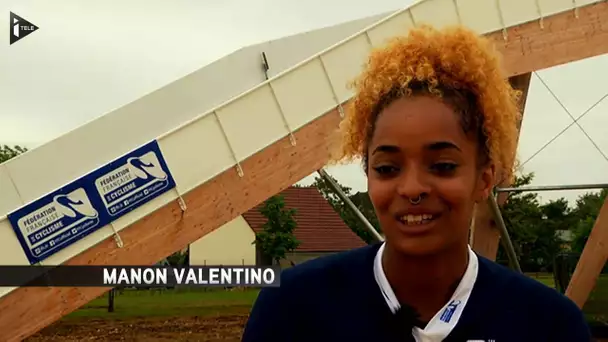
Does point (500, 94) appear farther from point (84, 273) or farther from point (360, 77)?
point (84, 273)

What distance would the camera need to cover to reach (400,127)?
1.48 metres

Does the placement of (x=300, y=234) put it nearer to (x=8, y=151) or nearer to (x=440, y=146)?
(x=8, y=151)

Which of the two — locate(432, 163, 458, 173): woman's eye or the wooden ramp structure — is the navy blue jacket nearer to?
locate(432, 163, 458, 173): woman's eye

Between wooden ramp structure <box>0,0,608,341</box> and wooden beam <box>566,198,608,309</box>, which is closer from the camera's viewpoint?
wooden ramp structure <box>0,0,608,341</box>

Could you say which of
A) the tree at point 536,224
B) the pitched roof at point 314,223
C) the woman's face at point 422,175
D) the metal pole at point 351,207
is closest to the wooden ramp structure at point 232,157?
the metal pole at point 351,207

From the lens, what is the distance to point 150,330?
15891mm

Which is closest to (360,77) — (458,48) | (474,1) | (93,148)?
(458,48)

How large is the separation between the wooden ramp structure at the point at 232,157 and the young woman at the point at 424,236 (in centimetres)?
533

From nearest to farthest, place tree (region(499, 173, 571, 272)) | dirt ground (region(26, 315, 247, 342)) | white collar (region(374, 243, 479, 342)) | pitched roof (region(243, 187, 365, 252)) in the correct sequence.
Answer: white collar (region(374, 243, 479, 342)) → dirt ground (region(26, 315, 247, 342)) → pitched roof (region(243, 187, 365, 252)) → tree (region(499, 173, 571, 272))

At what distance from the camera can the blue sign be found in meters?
7.03

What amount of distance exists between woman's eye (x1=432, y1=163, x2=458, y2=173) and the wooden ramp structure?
5446 millimetres

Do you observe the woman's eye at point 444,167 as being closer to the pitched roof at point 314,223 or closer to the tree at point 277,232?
the tree at point 277,232

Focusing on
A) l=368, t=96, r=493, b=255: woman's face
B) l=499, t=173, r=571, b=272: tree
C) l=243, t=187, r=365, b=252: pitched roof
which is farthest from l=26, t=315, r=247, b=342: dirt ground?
l=499, t=173, r=571, b=272: tree

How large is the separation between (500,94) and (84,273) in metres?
6.19
